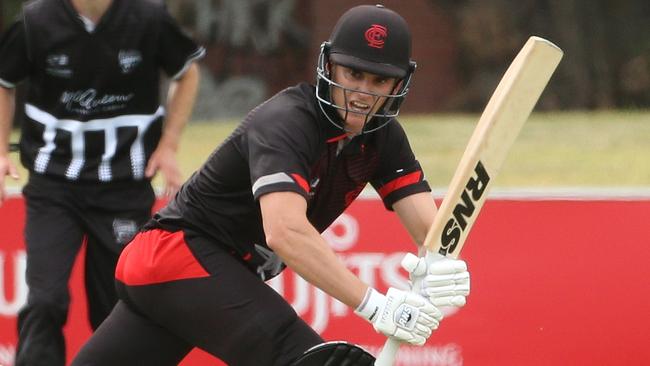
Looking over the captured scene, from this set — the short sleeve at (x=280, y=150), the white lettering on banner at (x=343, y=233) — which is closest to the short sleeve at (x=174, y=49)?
the white lettering on banner at (x=343, y=233)

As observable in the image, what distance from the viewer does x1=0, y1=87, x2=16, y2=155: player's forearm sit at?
534 cm

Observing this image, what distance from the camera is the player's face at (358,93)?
4.00 metres

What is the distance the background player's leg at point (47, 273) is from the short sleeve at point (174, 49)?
0.64 m

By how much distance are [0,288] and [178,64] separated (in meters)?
1.43

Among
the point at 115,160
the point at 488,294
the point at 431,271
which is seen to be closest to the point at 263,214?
the point at 431,271

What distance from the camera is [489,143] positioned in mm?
4062

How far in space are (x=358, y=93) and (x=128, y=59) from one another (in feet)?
5.23

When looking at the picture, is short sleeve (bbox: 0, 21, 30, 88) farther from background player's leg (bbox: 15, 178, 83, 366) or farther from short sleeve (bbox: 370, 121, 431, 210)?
short sleeve (bbox: 370, 121, 431, 210)

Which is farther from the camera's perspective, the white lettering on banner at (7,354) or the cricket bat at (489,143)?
the white lettering on banner at (7,354)

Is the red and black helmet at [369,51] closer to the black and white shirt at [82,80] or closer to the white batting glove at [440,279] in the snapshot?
the white batting glove at [440,279]

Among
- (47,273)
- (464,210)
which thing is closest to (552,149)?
(47,273)

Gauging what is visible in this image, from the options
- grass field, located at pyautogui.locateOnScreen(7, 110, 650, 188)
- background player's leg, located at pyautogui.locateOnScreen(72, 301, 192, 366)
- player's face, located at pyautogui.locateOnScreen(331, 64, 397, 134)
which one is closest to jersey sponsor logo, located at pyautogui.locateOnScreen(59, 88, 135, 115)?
background player's leg, located at pyautogui.locateOnScreen(72, 301, 192, 366)

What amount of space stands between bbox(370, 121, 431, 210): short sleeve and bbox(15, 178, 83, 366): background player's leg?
4.47ft

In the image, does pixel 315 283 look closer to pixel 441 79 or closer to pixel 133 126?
pixel 133 126
